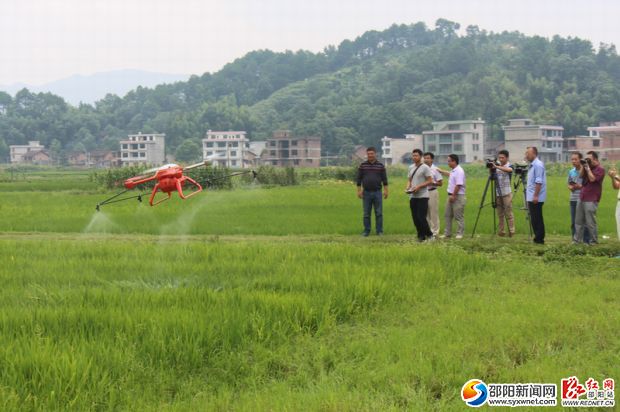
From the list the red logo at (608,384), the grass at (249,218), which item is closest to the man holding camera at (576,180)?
the grass at (249,218)

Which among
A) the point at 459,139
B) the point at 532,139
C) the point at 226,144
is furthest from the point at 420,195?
the point at 226,144

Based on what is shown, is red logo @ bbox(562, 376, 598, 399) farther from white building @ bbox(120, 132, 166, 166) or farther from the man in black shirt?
white building @ bbox(120, 132, 166, 166)

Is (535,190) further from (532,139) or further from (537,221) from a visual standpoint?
(532,139)

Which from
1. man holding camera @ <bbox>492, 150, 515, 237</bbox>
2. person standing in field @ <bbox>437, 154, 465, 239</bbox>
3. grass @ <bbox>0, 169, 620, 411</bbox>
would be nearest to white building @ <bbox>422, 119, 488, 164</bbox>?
man holding camera @ <bbox>492, 150, 515, 237</bbox>

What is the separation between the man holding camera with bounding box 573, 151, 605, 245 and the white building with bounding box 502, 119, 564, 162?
66.5m

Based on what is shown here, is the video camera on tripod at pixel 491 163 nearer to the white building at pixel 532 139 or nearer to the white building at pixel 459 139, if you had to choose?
the white building at pixel 532 139

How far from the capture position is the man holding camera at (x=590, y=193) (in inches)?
434

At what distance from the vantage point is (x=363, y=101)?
113 m

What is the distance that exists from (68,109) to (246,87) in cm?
3997

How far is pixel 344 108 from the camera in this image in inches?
4200

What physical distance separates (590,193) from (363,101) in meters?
103

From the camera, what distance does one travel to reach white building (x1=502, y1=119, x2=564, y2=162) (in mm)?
76438

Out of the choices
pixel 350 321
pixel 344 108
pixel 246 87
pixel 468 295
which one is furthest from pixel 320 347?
pixel 246 87

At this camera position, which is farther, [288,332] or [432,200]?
[432,200]
